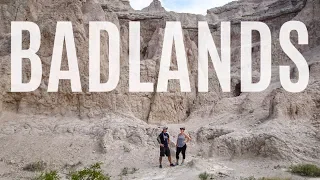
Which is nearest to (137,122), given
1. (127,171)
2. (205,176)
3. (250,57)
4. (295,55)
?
(127,171)

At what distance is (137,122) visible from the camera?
16.0 metres

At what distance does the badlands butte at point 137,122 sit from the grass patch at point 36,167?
7.1 inches

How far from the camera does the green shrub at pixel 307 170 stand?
10336 millimetres

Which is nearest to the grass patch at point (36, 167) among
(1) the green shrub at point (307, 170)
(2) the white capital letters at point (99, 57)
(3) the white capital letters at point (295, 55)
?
(2) the white capital letters at point (99, 57)

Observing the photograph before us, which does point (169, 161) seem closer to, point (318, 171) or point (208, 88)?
point (318, 171)

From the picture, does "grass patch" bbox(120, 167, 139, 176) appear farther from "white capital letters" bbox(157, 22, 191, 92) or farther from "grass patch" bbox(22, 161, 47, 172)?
"white capital letters" bbox(157, 22, 191, 92)

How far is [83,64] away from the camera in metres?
16.5

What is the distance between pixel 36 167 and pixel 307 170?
8.32 meters

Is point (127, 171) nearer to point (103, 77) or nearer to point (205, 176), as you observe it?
point (205, 176)

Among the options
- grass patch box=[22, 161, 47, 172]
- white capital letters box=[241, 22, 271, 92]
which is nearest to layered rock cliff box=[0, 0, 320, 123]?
white capital letters box=[241, 22, 271, 92]

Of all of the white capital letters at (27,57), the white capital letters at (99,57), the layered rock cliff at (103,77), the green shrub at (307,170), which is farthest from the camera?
the white capital letters at (99,57)

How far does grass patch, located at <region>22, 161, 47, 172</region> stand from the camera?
12087 millimetres

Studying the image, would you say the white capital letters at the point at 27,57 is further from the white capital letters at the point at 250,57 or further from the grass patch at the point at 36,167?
the white capital letters at the point at 250,57

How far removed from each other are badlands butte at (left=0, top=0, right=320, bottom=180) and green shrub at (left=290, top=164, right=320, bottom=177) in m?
0.32
